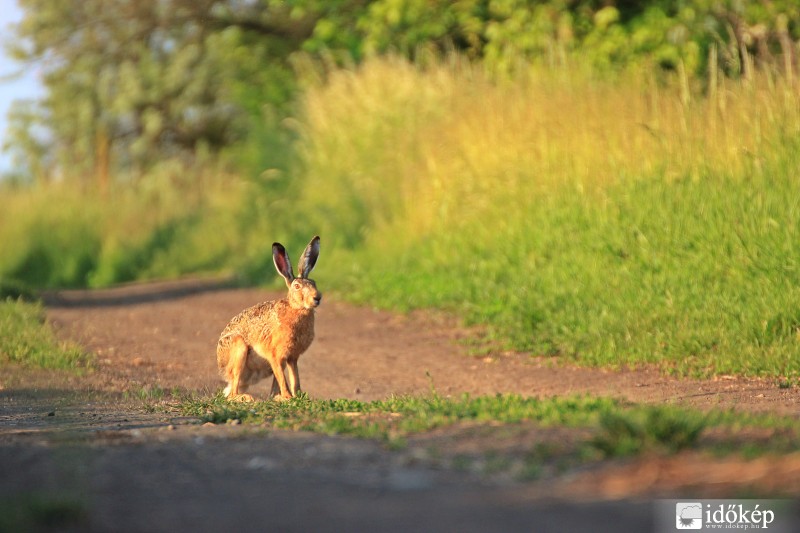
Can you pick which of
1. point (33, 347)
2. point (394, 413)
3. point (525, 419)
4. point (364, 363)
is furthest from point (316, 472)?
point (33, 347)

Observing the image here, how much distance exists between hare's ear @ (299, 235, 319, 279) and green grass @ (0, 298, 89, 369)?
2.33m

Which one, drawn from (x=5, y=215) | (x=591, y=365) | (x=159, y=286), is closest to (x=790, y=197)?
(x=591, y=365)

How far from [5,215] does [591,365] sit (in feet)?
44.7

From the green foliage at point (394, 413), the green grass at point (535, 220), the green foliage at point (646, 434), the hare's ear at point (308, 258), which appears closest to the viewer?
the green foliage at point (646, 434)

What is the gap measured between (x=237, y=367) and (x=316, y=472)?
338 cm

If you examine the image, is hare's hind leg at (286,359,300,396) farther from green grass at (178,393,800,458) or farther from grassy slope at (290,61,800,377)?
grassy slope at (290,61,800,377)

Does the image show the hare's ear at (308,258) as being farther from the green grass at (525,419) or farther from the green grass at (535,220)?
the green grass at (535,220)

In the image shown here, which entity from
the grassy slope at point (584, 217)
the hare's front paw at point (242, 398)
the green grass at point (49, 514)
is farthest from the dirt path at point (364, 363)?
the green grass at point (49, 514)

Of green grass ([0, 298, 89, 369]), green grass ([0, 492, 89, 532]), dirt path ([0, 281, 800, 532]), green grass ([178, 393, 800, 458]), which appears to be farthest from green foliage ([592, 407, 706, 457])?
green grass ([0, 298, 89, 369])

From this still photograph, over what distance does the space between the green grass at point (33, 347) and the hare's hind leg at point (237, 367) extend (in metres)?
1.83

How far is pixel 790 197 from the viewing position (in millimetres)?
Answer: 10086

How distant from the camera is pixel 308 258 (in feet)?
27.6

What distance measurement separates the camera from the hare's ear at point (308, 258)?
27.3ft

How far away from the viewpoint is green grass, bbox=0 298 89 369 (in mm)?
9555
